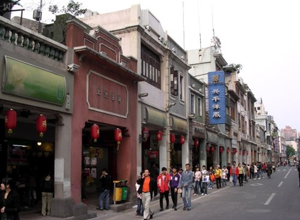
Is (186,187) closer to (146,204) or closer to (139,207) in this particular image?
(139,207)

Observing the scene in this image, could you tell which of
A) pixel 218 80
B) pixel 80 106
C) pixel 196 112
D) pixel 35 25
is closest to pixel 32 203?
pixel 80 106

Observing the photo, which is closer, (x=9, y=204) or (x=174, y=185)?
(x=9, y=204)

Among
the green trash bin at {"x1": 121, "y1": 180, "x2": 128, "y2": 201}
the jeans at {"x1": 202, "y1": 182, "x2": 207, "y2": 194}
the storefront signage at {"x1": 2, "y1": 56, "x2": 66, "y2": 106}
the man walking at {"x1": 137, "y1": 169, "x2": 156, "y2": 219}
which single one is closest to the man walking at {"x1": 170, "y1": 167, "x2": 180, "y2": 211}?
the man walking at {"x1": 137, "y1": 169, "x2": 156, "y2": 219}

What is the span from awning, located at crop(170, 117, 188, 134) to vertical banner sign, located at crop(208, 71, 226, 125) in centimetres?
656

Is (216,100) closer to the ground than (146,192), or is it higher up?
Answer: higher up

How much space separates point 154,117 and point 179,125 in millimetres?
4373

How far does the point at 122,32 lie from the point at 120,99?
4.58m

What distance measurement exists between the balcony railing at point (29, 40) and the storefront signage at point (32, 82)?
686mm

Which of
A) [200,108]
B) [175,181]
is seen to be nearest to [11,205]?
[175,181]

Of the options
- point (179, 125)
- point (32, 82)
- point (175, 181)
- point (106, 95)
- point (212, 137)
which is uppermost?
point (106, 95)

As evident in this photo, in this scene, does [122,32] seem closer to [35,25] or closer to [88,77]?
[35,25]

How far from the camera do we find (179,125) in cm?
2406

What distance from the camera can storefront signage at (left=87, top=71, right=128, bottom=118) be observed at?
14.5m

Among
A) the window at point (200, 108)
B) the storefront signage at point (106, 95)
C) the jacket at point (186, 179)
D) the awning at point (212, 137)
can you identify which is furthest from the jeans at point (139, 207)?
the awning at point (212, 137)
